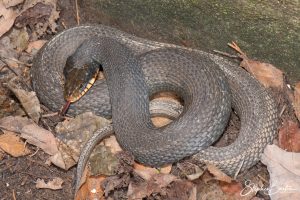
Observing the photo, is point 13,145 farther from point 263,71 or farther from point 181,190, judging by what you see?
point 263,71

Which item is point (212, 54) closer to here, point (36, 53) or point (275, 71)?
point (275, 71)

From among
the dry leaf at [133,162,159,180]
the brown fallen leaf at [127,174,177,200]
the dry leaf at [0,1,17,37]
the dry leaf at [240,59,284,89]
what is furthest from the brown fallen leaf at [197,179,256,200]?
the dry leaf at [0,1,17,37]

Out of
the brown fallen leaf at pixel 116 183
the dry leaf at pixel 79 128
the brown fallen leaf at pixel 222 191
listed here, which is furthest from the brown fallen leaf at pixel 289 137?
the dry leaf at pixel 79 128

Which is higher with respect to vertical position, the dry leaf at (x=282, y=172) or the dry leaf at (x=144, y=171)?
the dry leaf at (x=282, y=172)

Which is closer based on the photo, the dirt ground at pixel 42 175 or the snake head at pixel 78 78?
the dirt ground at pixel 42 175

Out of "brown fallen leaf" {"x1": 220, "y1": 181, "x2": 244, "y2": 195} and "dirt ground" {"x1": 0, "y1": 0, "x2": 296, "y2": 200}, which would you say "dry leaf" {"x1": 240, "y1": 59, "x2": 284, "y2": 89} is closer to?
"dirt ground" {"x1": 0, "y1": 0, "x2": 296, "y2": 200}

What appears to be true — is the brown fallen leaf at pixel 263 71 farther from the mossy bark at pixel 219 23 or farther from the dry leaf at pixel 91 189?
the dry leaf at pixel 91 189
